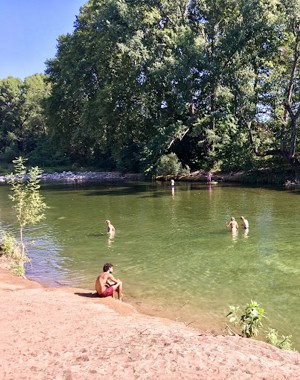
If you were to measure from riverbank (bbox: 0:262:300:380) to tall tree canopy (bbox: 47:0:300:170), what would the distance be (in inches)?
1365

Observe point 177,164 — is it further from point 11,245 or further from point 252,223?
point 11,245

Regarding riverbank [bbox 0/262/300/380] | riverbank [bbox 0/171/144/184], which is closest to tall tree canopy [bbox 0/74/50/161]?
riverbank [bbox 0/171/144/184]

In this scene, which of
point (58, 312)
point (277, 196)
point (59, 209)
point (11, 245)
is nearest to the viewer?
point (58, 312)

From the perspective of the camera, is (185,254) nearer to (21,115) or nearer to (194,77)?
(194,77)

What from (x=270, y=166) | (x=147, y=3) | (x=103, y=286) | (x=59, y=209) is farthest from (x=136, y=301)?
(x=147, y=3)

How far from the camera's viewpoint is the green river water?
1087cm

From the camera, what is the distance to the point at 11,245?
14.7 m

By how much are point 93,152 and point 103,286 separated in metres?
62.3

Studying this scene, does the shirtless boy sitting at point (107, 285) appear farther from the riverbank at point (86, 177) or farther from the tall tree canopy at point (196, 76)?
the riverbank at point (86, 177)

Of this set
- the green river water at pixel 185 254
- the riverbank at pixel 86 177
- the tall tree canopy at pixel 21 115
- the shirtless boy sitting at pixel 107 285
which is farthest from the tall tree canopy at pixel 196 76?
the tall tree canopy at pixel 21 115

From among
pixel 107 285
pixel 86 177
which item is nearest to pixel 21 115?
pixel 86 177

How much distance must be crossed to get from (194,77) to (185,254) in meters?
32.1

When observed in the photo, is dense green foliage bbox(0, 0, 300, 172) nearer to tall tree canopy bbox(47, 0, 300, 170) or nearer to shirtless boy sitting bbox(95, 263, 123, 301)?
tall tree canopy bbox(47, 0, 300, 170)

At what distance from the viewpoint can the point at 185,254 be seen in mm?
16047
